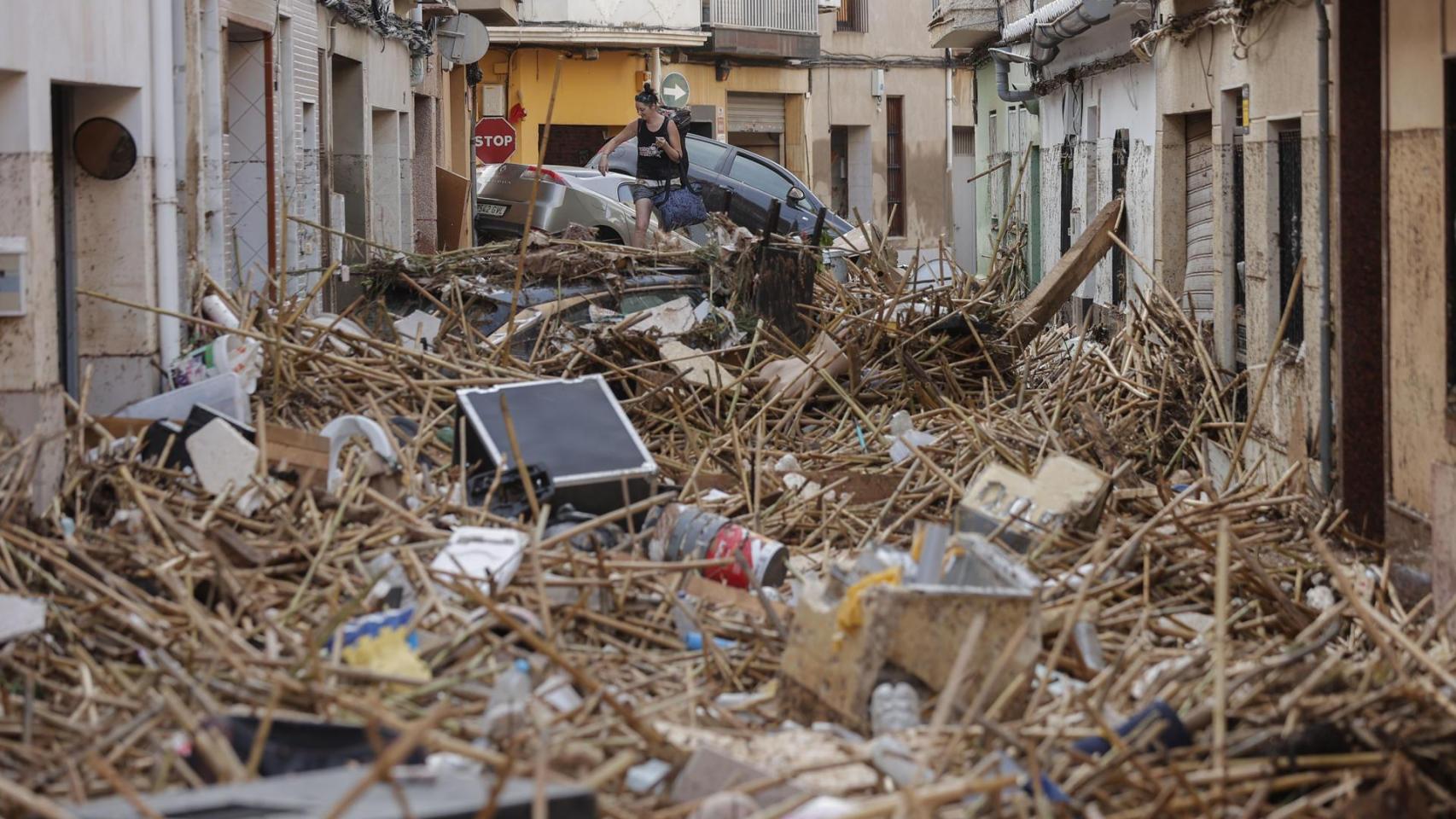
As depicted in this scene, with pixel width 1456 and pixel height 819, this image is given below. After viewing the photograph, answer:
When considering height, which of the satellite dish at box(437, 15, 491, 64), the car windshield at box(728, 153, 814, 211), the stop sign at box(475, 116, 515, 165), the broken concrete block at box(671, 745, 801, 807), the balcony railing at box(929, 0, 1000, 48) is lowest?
the broken concrete block at box(671, 745, 801, 807)

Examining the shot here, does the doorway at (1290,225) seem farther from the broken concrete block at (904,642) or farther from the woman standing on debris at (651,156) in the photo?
the woman standing on debris at (651,156)

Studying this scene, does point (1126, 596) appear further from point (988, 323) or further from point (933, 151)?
point (933, 151)

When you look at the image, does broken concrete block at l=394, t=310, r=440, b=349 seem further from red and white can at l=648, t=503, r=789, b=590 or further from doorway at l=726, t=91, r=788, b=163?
doorway at l=726, t=91, r=788, b=163

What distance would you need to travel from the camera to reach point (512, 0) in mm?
28375

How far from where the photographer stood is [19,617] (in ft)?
20.3

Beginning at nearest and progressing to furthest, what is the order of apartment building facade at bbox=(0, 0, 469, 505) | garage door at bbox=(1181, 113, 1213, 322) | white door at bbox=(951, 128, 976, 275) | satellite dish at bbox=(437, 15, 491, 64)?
1. apartment building facade at bbox=(0, 0, 469, 505)
2. garage door at bbox=(1181, 113, 1213, 322)
3. satellite dish at bbox=(437, 15, 491, 64)
4. white door at bbox=(951, 128, 976, 275)

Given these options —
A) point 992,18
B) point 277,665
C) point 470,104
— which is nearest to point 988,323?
point 277,665

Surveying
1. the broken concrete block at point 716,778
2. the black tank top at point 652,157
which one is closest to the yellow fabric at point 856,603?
the broken concrete block at point 716,778

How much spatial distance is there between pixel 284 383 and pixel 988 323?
188 inches

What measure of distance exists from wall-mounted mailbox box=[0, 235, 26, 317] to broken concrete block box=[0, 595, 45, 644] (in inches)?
76.0

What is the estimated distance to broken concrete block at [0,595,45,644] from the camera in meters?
6.15

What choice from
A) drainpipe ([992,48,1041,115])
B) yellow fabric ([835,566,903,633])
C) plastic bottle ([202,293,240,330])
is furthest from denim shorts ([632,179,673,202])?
yellow fabric ([835,566,903,633])

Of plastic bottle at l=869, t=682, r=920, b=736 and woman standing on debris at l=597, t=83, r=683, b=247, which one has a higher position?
woman standing on debris at l=597, t=83, r=683, b=247

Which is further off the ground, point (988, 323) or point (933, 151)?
point (933, 151)
